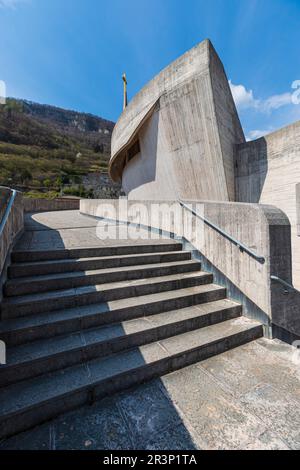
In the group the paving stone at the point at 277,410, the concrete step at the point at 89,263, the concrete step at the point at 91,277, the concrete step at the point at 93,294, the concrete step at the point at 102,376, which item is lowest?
the paving stone at the point at 277,410

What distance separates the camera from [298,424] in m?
1.60

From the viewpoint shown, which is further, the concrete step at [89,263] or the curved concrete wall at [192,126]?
the curved concrete wall at [192,126]

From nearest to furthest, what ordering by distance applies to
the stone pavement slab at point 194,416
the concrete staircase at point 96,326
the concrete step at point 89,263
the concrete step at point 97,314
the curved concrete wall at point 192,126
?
the stone pavement slab at point 194,416 < the concrete staircase at point 96,326 < the concrete step at point 97,314 < the concrete step at point 89,263 < the curved concrete wall at point 192,126

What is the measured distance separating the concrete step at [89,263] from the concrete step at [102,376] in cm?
135

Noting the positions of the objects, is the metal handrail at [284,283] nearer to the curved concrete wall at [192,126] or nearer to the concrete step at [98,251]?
the concrete step at [98,251]

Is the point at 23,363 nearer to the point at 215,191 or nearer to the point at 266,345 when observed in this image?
the point at 266,345

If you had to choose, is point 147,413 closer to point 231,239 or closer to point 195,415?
point 195,415

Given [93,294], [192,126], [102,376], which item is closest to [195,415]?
[102,376]

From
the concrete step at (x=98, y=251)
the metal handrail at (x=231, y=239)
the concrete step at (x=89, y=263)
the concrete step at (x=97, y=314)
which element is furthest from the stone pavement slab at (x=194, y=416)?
the concrete step at (x=98, y=251)

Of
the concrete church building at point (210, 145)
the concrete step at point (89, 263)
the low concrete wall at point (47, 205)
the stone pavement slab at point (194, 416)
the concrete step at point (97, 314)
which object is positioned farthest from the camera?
the low concrete wall at point (47, 205)

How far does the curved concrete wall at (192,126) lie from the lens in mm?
7121

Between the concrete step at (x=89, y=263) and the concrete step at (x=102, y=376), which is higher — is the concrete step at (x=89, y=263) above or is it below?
above

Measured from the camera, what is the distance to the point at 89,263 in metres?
3.13
